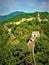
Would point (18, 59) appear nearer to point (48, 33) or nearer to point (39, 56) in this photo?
point (39, 56)

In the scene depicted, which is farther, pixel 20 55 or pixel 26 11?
pixel 26 11

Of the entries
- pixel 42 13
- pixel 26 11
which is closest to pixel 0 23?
pixel 26 11

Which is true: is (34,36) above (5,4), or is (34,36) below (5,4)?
below

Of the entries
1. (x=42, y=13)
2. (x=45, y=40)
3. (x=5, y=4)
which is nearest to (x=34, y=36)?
(x=45, y=40)

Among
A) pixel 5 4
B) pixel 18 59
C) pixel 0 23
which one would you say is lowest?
pixel 18 59

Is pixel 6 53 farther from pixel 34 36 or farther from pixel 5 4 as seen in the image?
pixel 5 4

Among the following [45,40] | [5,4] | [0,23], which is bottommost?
[45,40]
